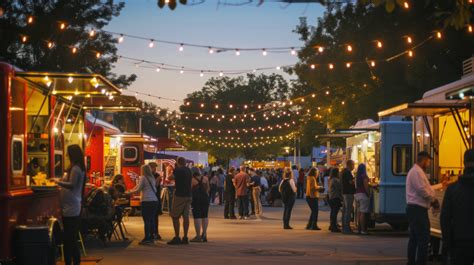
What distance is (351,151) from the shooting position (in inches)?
1099

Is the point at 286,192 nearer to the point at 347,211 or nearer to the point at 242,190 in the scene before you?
the point at 347,211

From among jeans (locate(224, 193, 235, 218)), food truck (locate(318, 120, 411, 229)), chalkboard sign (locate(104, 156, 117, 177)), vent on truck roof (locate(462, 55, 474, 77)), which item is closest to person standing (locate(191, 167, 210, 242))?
food truck (locate(318, 120, 411, 229))

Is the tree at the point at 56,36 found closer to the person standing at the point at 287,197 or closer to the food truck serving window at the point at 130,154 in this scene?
the food truck serving window at the point at 130,154

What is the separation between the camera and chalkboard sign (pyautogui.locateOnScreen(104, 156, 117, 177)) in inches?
1092

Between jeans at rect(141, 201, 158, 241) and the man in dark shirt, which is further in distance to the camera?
the man in dark shirt

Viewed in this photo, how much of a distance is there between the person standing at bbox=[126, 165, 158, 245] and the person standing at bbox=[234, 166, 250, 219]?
10.5 metres

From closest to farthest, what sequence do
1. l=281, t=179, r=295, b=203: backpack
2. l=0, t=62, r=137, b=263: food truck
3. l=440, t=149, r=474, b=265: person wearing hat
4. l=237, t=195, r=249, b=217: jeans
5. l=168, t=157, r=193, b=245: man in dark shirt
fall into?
l=440, t=149, r=474, b=265: person wearing hat → l=0, t=62, r=137, b=263: food truck → l=168, t=157, r=193, b=245: man in dark shirt → l=281, t=179, r=295, b=203: backpack → l=237, t=195, r=249, b=217: jeans

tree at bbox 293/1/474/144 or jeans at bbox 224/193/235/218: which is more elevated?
tree at bbox 293/1/474/144

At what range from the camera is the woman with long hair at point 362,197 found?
21234mm

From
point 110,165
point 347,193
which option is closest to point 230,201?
point 110,165

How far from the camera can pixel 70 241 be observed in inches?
480

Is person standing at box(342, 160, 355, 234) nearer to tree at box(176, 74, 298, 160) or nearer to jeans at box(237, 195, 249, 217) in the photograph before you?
jeans at box(237, 195, 249, 217)

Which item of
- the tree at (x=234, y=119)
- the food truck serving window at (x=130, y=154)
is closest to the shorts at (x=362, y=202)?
the food truck serving window at (x=130, y=154)

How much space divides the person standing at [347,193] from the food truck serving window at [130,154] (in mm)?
10973
